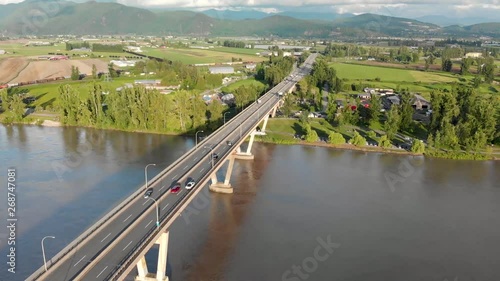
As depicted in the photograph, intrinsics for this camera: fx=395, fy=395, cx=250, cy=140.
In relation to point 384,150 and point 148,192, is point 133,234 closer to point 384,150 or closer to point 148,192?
point 148,192

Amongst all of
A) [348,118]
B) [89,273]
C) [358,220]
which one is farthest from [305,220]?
[348,118]

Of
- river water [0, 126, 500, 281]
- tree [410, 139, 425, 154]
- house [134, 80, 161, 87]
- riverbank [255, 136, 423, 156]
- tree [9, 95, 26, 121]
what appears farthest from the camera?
house [134, 80, 161, 87]

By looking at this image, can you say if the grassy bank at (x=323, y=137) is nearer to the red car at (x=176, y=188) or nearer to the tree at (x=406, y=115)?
the tree at (x=406, y=115)

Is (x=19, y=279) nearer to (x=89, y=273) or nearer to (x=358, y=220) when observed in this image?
(x=89, y=273)

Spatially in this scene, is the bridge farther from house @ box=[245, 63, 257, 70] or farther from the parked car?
house @ box=[245, 63, 257, 70]

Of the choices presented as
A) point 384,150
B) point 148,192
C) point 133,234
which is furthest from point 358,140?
point 133,234

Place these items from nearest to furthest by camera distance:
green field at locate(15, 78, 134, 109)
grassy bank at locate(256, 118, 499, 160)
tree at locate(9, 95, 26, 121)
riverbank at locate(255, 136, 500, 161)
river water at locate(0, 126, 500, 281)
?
river water at locate(0, 126, 500, 281) → riverbank at locate(255, 136, 500, 161) → grassy bank at locate(256, 118, 499, 160) → tree at locate(9, 95, 26, 121) → green field at locate(15, 78, 134, 109)

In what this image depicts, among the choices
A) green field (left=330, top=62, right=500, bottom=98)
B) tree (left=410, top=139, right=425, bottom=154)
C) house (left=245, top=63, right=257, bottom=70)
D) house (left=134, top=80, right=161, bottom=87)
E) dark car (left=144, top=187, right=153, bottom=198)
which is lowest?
tree (left=410, top=139, right=425, bottom=154)

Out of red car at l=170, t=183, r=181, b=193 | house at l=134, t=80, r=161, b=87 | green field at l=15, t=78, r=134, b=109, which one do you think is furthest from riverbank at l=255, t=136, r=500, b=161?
house at l=134, t=80, r=161, b=87

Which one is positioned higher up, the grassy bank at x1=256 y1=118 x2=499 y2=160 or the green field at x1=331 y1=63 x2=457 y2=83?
the green field at x1=331 y1=63 x2=457 y2=83

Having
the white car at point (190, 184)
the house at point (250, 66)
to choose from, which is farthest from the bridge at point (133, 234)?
the house at point (250, 66)
